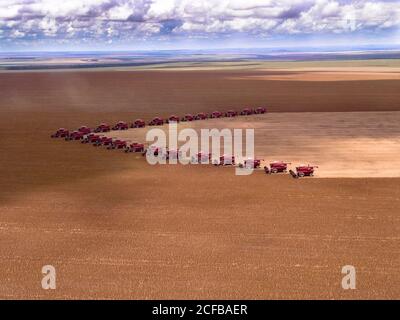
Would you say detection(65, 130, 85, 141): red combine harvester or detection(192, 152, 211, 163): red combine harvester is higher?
detection(192, 152, 211, 163): red combine harvester

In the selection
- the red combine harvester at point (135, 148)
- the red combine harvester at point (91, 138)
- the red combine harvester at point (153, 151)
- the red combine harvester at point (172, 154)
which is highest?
the red combine harvester at point (172, 154)

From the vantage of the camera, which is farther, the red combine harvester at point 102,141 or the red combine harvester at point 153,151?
the red combine harvester at point 102,141

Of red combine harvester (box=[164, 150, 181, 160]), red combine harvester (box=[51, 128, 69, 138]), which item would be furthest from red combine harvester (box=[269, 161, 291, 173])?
red combine harvester (box=[51, 128, 69, 138])

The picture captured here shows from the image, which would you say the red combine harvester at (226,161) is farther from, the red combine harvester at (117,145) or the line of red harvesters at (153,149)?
the red combine harvester at (117,145)

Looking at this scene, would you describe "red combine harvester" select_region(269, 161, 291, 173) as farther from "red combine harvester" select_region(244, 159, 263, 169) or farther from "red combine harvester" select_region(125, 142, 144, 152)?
"red combine harvester" select_region(125, 142, 144, 152)

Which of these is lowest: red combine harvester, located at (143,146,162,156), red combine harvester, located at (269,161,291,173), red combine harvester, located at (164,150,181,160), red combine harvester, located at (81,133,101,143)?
red combine harvester, located at (81,133,101,143)

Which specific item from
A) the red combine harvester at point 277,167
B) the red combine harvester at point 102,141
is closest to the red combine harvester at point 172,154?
the red combine harvester at point 102,141

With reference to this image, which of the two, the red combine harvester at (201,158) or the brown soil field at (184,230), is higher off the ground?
the brown soil field at (184,230)

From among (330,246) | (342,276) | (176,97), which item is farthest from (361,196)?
(176,97)

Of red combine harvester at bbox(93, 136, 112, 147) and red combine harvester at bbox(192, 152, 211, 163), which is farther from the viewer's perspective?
red combine harvester at bbox(93, 136, 112, 147)
